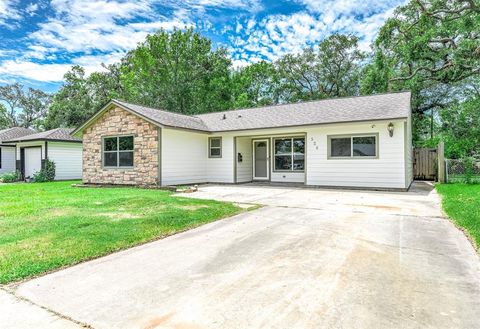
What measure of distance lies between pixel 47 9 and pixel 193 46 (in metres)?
18.6

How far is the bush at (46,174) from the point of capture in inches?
725

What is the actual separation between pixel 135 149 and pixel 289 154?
7.02 metres

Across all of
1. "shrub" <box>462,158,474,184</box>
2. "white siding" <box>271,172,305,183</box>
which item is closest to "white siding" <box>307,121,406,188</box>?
"white siding" <box>271,172,305,183</box>

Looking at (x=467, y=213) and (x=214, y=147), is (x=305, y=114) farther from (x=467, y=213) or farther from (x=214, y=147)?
(x=467, y=213)

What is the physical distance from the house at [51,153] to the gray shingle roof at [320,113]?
9415mm

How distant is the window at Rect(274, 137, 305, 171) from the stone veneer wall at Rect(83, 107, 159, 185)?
5.70 meters

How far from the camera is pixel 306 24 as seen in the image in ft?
68.4

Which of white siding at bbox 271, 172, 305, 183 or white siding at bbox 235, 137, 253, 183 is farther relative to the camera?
white siding at bbox 235, 137, 253, 183

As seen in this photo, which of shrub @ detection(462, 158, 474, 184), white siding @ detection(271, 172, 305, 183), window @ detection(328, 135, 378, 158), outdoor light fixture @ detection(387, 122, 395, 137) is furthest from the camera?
white siding @ detection(271, 172, 305, 183)

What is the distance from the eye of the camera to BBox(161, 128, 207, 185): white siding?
1335 cm

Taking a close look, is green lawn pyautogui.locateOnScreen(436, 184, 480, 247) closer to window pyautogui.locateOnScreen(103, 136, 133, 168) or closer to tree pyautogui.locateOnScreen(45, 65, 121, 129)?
window pyautogui.locateOnScreen(103, 136, 133, 168)

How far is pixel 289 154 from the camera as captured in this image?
14.7 m

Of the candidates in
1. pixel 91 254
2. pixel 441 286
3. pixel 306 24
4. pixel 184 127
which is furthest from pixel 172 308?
pixel 306 24

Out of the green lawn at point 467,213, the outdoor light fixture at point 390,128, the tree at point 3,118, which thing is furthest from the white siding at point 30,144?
the tree at point 3,118
